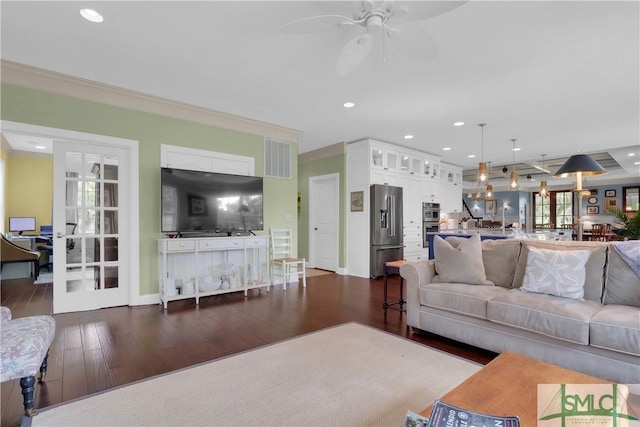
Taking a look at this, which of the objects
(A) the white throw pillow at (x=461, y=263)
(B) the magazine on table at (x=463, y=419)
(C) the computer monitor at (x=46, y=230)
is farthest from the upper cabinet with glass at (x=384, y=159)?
(C) the computer monitor at (x=46, y=230)

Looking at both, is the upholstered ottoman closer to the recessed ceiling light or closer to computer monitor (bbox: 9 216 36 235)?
the recessed ceiling light

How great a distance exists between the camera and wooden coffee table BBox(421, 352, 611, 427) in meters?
1.21

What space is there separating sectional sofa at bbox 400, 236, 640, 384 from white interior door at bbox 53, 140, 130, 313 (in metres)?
3.46

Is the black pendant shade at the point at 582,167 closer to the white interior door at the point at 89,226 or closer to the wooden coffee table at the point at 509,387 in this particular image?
the wooden coffee table at the point at 509,387

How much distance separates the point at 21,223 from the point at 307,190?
20.1 feet

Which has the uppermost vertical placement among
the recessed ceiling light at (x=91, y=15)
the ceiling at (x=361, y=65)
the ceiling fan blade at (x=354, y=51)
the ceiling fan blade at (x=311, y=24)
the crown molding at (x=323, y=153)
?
the recessed ceiling light at (x=91, y=15)

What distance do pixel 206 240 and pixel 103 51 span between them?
7.55 feet

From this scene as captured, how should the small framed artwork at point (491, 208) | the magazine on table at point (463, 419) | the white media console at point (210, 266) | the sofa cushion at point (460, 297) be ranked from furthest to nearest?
the small framed artwork at point (491, 208)
the white media console at point (210, 266)
the sofa cushion at point (460, 297)
the magazine on table at point (463, 419)

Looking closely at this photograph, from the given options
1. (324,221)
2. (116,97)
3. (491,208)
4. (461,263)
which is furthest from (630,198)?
(116,97)

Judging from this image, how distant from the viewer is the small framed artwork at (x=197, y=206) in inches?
163

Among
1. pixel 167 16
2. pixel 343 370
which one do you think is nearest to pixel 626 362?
pixel 343 370

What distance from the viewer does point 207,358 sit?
2430mm

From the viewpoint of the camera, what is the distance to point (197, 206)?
13.8 feet

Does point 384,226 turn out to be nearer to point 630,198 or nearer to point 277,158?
point 277,158
